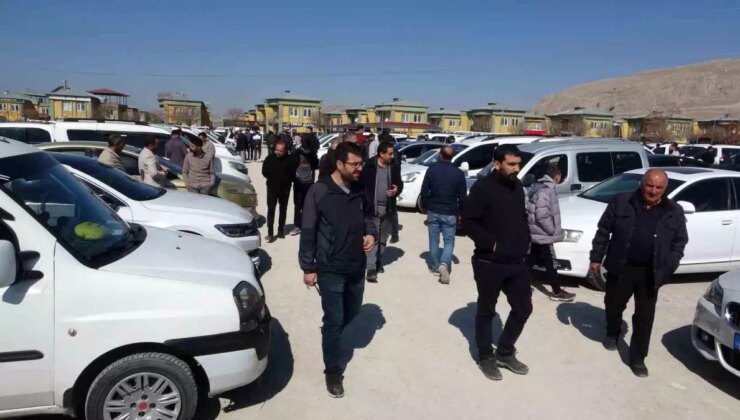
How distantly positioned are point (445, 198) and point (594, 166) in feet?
13.7

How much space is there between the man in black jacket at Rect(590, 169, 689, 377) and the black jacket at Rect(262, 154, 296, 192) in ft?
17.1

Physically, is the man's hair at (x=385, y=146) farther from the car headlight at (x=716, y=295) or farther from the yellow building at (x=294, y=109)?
the yellow building at (x=294, y=109)

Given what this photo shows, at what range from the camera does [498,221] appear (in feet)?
12.4

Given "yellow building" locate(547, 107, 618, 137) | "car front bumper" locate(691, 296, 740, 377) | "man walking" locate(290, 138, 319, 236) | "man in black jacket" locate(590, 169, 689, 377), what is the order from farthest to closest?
1. "yellow building" locate(547, 107, 618, 137)
2. "man walking" locate(290, 138, 319, 236)
3. "man in black jacket" locate(590, 169, 689, 377)
4. "car front bumper" locate(691, 296, 740, 377)

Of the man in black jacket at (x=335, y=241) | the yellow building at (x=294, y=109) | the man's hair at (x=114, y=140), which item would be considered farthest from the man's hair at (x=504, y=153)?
the yellow building at (x=294, y=109)

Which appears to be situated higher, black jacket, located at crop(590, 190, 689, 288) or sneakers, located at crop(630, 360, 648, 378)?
black jacket, located at crop(590, 190, 689, 288)

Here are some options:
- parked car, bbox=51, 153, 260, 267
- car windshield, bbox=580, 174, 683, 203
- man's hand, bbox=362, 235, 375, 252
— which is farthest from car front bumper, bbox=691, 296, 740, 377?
parked car, bbox=51, 153, 260, 267

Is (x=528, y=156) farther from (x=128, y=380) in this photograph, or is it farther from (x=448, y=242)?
(x=128, y=380)

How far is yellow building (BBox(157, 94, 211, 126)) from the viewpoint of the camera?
6656cm

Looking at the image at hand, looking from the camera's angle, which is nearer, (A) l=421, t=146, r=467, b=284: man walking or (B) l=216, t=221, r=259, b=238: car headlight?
(B) l=216, t=221, r=259, b=238: car headlight

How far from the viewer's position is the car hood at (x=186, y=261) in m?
3.03

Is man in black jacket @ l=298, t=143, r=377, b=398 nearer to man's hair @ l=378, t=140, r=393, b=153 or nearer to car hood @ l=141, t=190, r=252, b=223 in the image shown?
car hood @ l=141, t=190, r=252, b=223

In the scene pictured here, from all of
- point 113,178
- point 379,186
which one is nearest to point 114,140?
point 113,178

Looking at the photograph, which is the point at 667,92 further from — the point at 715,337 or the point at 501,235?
the point at 501,235
